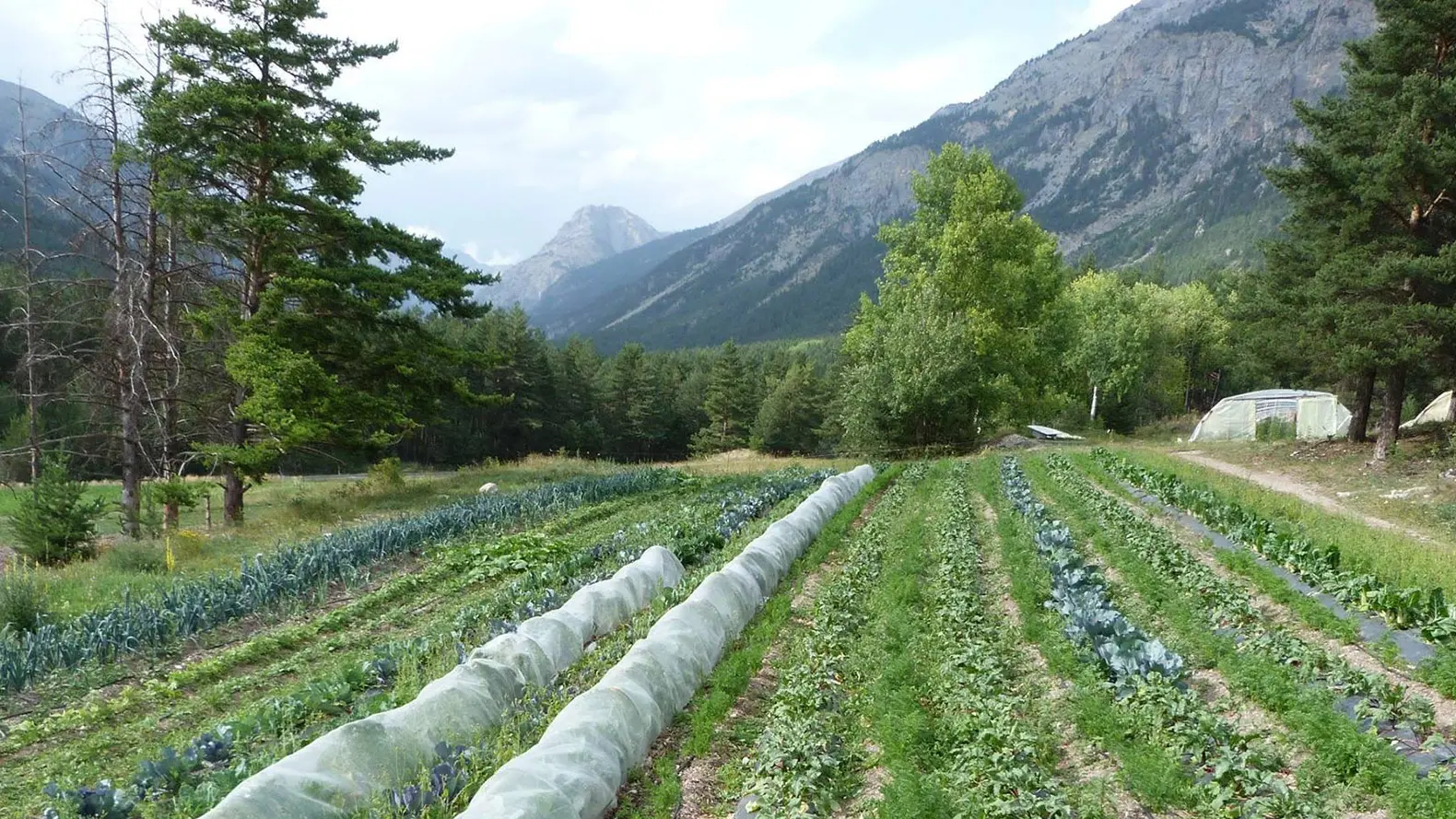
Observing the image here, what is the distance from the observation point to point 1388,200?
19.0m

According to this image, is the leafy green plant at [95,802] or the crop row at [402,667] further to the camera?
the crop row at [402,667]

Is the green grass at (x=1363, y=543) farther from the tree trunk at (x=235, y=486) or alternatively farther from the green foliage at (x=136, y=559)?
the tree trunk at (x=235, y=486)

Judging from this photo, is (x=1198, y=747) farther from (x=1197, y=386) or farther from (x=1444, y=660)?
(x=1197, y=386)

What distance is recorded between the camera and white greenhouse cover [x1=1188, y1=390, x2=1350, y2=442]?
3078 centimetres

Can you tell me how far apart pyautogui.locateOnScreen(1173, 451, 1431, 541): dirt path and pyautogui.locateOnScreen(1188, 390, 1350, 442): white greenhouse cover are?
350 inches

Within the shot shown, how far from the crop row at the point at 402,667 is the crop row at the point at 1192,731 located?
5.03m

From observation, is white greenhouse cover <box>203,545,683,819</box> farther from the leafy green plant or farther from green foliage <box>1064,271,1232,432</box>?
green foliage <box>1064,271,1232,432</box>

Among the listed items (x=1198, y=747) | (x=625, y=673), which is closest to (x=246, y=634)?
(x=625, y=673)

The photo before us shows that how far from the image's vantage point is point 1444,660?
5836 millimetres

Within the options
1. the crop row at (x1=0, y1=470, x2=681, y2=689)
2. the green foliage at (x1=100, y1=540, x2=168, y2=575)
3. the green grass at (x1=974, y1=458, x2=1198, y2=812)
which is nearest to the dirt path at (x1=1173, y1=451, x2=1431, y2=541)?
the green grass at (x1=974, y1=458, x2=1198, y2=812)

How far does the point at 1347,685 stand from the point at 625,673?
5.73 m

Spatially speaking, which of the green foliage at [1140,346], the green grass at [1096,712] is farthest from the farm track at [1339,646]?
the green foliage at [1140,346]

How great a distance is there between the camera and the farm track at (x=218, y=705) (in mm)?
5590

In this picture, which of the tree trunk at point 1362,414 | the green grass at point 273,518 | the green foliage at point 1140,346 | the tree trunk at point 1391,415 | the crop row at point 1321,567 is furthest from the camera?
the green foliage at point 1140,346
